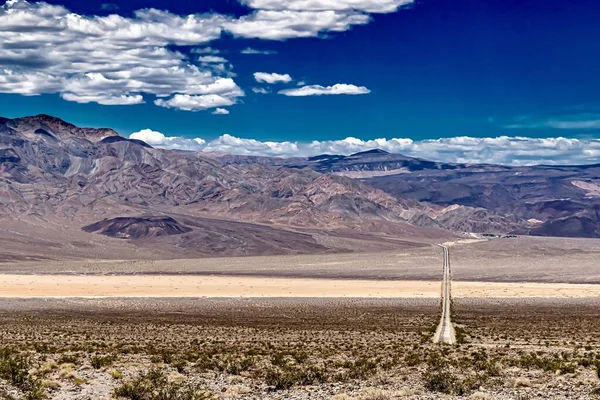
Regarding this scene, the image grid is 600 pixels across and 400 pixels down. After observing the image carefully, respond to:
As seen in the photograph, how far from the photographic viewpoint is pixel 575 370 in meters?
24.2

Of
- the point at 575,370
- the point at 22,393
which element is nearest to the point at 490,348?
the point at 575,370

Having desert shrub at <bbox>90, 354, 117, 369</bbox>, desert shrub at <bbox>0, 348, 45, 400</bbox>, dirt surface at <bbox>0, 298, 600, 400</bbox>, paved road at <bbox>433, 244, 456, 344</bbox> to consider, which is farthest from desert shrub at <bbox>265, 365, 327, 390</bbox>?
paved road at <bbox>433, 244, 456, 344</bbox>

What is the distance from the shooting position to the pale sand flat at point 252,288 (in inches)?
3469

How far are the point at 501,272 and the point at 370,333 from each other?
86699mm

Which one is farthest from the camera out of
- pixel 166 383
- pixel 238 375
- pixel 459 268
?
pixel 459 268

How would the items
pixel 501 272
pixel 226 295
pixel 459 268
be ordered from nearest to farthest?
pixel 226 295 < pixel 501 272 < pixel 459 268

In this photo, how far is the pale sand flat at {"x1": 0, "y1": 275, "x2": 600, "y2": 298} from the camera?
8812 cm

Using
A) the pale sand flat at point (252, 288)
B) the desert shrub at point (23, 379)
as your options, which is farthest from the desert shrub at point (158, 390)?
the pale sand flat at point (252, 288)

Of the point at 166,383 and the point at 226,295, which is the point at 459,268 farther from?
the point at 166,383

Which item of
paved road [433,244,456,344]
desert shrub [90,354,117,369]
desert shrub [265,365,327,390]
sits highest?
desert shrub [90,354,117,369]

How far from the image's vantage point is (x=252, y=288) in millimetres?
100000

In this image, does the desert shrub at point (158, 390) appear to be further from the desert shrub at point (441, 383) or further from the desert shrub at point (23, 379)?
the desert shrub at point (441, 383)

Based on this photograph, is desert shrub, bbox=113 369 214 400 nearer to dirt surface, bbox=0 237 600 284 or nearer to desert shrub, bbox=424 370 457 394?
desert shrub, bbox=424 370 457 394

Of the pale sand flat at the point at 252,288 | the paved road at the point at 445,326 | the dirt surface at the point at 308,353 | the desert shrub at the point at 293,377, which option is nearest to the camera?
the dirt surface at the point at 308,353
